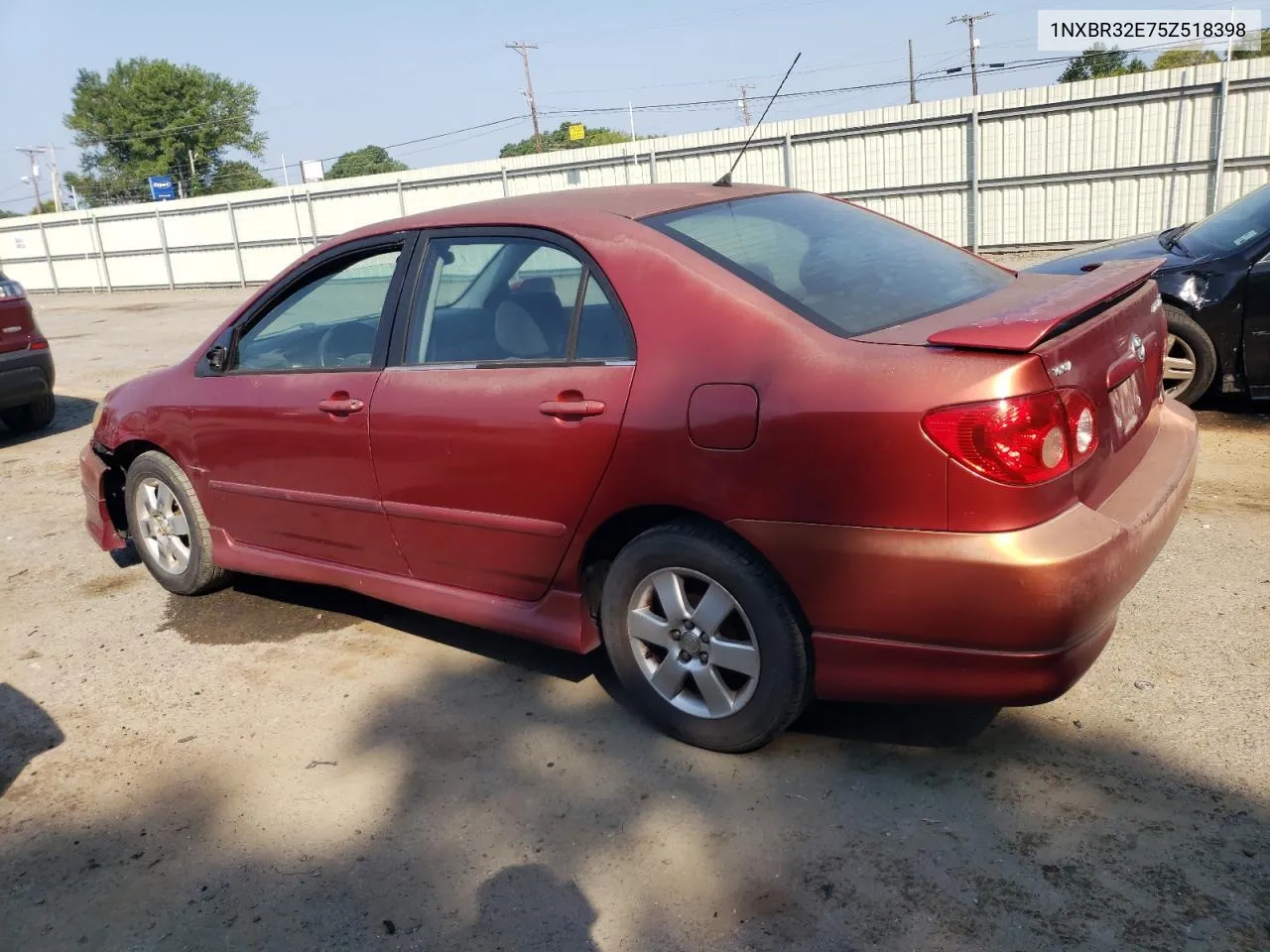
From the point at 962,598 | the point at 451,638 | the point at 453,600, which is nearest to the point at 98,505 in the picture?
the point at 451,638

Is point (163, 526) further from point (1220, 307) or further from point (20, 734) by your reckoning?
point (1220, 307)

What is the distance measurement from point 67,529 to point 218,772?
361 centimetres

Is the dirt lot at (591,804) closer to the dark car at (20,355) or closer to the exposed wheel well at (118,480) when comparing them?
the exposed wheel well at (118,480)

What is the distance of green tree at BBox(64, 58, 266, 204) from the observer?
70.3 metres

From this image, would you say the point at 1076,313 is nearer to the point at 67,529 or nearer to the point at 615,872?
the point at 615,872

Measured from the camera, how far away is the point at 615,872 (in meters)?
2.62

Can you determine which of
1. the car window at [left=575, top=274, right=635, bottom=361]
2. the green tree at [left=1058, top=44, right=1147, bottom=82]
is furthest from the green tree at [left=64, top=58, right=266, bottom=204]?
the car window at [left=575, top=274, right=635, bottom=361]

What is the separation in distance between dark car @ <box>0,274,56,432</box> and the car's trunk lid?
806cm

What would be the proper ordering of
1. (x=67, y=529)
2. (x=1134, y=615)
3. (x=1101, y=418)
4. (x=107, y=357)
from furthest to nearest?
(x=107, y=357)
(x=67, y=529)
(x=1134, y=615)
(x=1101, y=418)

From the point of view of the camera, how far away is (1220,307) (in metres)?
5.93

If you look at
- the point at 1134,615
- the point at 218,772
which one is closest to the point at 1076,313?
the point at 1134,615

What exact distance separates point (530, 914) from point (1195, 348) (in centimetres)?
531

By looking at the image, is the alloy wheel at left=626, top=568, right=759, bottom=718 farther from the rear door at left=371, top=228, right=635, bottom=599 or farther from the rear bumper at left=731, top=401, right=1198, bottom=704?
the rear door at left=371, top=228, right=635, bottom=599

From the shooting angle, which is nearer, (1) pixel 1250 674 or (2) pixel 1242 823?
(2) pixel 1242 823
